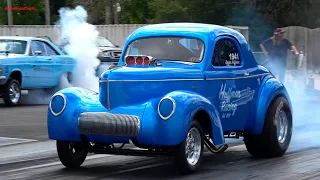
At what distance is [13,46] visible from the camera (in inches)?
759

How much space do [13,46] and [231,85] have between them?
10.7 metres

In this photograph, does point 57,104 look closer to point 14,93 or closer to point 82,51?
point 14,93

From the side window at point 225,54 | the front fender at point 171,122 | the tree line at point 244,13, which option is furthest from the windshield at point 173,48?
the tree line at point 244,13

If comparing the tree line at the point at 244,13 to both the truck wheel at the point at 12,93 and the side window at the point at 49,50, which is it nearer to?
the side window at the point at 49,50

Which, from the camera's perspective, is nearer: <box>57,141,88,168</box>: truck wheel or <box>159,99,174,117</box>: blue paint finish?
<box>159,99,174,117</box>: blue paint finish

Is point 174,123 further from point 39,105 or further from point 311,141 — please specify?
point 39,105

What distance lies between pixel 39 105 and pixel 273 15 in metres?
18.8

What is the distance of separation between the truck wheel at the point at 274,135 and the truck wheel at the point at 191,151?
1569mm

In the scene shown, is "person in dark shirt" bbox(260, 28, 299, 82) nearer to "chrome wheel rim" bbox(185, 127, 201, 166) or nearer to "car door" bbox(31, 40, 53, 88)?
"car door" bbox(31, 40, 53, 88)

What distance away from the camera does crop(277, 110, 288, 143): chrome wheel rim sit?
34.4 feet

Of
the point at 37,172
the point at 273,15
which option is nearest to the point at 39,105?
the point at 37,172

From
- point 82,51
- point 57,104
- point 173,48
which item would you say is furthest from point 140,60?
point 82,51

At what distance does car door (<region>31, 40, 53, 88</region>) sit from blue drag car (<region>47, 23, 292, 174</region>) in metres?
9.55

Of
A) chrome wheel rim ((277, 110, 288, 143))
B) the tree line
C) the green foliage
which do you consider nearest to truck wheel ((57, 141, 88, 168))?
chrome wheel rim ((277, 110, 288, 143))
